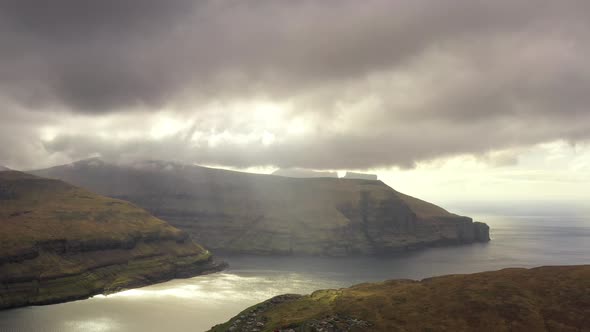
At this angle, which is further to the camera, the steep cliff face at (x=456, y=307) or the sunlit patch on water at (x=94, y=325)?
the sunlit patch on water at (x=94, y=325)

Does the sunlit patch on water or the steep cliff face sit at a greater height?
the steep cliff face

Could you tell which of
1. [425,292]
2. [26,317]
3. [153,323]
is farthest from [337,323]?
[26,317]

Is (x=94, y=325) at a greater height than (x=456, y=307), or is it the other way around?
(x=456, y=307)

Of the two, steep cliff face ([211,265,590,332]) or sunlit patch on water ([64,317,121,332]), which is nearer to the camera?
steep cliff face ([211,265,590,332])

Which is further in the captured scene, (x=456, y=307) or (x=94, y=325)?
(x=94, y=325)

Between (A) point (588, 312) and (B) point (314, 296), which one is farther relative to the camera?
(B) point (314, 296)

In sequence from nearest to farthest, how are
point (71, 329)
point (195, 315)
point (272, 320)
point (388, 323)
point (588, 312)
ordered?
1. point (588, 312)
2. point (388, 323)
3. point (272, 320)
4. point (71, 329)
5. point (195, 315)

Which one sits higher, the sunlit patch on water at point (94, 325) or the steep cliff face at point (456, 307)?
the steep cliff face at point (456, 307)

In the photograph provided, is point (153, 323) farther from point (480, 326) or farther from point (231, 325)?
point (480, 326)
